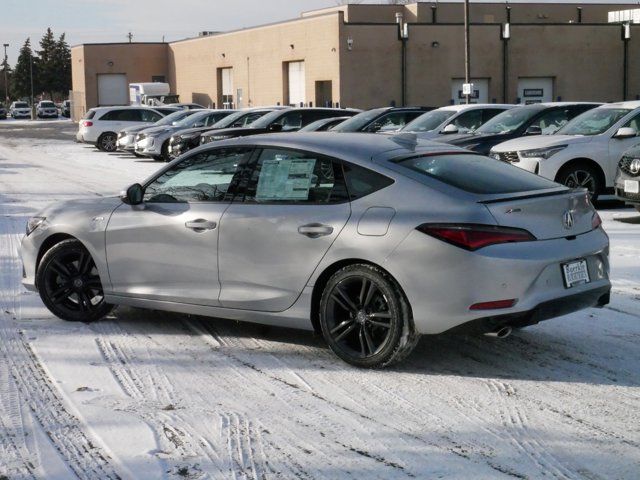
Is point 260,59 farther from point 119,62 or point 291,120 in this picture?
point 291,120

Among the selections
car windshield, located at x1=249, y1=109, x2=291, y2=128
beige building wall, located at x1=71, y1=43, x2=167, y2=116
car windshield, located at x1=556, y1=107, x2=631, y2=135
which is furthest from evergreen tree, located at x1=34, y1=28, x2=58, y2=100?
car windshield, located at x1=556, y1=107, x2=631, y2=135

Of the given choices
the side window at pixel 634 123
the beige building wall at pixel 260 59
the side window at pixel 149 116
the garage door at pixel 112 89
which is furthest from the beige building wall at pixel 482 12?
the side window at pixel 634 123

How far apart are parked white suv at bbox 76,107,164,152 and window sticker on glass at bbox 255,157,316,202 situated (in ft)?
106

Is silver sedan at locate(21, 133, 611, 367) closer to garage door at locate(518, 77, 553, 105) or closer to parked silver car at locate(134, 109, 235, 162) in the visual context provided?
parked silver car at locate(134, 109, 235, 162)

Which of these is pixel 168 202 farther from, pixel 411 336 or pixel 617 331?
pixel 617 331

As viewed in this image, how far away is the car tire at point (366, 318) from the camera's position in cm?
672

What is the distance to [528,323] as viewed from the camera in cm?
660

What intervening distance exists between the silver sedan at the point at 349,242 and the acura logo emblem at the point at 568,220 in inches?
0.4

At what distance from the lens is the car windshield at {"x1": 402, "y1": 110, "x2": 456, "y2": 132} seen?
22.0 m

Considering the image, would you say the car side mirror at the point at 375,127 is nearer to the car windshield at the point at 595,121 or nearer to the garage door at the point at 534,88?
the car windshield at the point at 595,121

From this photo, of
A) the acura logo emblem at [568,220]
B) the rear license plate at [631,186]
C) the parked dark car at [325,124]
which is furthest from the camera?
the parked dark car at [325,124]

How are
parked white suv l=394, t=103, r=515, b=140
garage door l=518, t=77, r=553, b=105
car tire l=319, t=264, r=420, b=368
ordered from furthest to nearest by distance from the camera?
garage door l=518, t=77, r=553, b=105, parked white suv l=394, t=103, r=515, b=140, car tire l=319, t=264, r=420, b=368

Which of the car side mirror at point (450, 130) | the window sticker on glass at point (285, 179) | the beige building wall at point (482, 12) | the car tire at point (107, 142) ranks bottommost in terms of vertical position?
the car tire at point (107, 142)

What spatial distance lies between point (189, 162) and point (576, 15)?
6592cm
